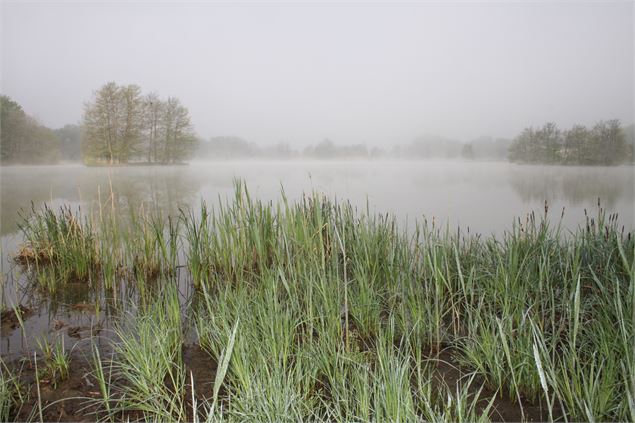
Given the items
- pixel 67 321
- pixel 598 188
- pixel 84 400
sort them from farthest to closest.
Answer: pixel 598 188, pixel 67 321, pixel 84 400

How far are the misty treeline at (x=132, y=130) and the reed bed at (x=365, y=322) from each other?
529 centimetres

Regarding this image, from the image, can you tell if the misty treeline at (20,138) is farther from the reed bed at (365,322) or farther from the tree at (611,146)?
the tree at (611,146)

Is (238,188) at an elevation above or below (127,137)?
below

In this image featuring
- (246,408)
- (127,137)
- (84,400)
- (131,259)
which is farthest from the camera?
(127,137)

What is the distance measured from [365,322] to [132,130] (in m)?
8.68

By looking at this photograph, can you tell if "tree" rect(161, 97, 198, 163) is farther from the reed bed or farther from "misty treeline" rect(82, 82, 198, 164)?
the reed bed

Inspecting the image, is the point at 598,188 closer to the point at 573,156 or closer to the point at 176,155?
the point at 573,156

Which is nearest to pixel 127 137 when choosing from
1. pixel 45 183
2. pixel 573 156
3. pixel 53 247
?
pixel 45 183

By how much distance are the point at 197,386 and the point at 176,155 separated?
8.73 meters

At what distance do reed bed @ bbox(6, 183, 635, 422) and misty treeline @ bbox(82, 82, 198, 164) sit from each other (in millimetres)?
5295

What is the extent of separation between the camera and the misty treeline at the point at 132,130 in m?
8.23

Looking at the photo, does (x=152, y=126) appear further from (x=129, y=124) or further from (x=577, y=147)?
(x=577, y=147)

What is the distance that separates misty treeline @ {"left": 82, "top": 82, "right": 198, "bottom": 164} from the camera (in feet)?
27.0

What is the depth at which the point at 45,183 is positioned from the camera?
19.1 ft
